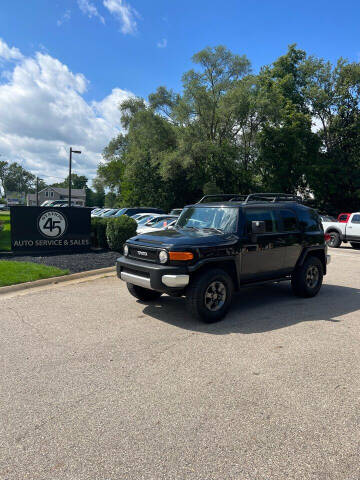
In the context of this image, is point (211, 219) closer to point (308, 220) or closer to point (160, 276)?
point (160, 276)

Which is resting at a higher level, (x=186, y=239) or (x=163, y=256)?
(x=186, y=239)

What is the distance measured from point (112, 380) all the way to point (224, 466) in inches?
62.6

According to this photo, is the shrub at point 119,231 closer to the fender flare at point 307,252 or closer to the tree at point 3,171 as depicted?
the fender flare at point 307,252

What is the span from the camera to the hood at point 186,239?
5680 mm

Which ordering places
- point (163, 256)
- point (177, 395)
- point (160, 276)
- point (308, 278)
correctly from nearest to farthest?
point (177, 395) < point (160, 276) < point (163, 256) < point (308, 278)

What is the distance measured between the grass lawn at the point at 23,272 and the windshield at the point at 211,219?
3840 millimetres

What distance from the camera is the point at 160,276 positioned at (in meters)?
5.48

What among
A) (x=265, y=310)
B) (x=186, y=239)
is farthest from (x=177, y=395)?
(x=265, y=310)

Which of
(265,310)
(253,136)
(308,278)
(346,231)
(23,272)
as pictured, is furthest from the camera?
(253,136)

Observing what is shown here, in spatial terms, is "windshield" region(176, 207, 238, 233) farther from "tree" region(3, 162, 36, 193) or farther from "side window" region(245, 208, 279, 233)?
"tree" region(3, 162, 36, 193)

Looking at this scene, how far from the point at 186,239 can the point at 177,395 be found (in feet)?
8.77

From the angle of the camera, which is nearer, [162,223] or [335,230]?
[162,223]

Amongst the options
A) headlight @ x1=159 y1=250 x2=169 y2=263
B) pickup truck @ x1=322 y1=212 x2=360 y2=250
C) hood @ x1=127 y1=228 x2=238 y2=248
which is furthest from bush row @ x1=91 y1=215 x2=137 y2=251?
pickup truck @ x1=322 y1=212 x2=360 y2=250

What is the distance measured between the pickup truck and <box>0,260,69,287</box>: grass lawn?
41.7 ft
